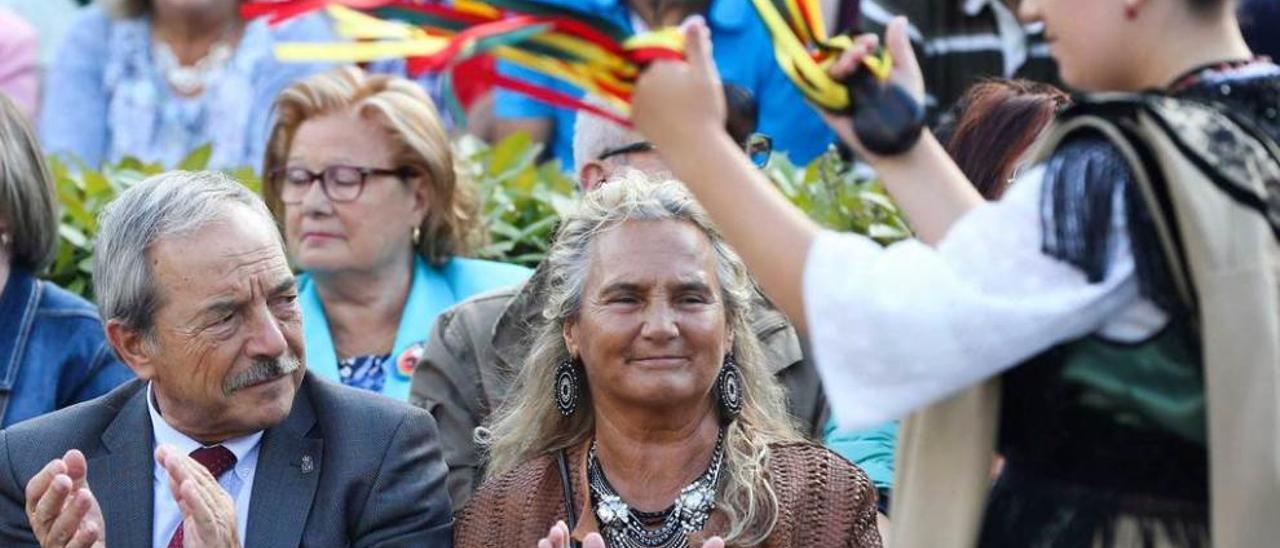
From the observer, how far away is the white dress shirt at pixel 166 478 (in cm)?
461

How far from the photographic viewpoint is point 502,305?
5508mm

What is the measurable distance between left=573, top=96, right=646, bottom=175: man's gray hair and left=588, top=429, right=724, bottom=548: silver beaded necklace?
1.48 m

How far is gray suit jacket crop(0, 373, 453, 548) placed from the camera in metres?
4.54

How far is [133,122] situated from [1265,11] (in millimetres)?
4162

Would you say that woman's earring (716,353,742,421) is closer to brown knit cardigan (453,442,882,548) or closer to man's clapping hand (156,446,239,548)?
brown knit cardigan (453,442,882,548)

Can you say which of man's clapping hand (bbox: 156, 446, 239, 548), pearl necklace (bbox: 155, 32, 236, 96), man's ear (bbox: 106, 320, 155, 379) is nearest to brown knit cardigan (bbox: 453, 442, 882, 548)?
man's clapping hand (bbox: 156, 446, 239, 548)

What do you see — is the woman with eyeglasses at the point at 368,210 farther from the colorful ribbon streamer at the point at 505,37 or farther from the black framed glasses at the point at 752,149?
the colorful ribbon streamer at the point at 505,37

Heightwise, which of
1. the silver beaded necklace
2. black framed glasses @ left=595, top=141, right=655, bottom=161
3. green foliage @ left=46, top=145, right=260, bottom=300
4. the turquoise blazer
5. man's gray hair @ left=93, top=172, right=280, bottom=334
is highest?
man's gray hair @ left=93, top=172, right=280, bottom=334

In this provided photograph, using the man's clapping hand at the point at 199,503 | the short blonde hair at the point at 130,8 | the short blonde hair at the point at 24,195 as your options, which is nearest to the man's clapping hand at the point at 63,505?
the man's clapping hand at the point at 199,503

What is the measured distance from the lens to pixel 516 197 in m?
6.71

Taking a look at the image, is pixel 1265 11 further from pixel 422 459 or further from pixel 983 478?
pixel 983 478

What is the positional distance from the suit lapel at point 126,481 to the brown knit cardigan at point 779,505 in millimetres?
651

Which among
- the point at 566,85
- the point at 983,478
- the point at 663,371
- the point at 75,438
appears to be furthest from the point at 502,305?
the point at 983,478

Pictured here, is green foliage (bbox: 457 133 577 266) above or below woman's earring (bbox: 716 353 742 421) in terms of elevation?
below
